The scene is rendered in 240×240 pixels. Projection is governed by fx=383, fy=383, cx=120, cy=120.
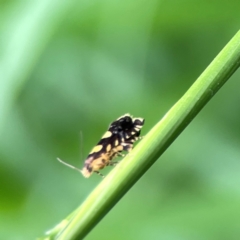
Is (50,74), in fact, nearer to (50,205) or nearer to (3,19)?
(3,19)

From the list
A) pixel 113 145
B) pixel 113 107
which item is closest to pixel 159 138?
pixel 113 145

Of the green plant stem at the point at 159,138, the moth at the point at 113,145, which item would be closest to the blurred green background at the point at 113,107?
the moth at the point at 113,145

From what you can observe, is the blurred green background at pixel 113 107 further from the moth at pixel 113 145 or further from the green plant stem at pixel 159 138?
the green plant stem at pixel 159 138

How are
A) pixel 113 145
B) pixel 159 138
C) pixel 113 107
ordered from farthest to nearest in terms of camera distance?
pixel 113 107
pixel 113 145
pixel 159 138

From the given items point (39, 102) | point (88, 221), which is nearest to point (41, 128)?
point (39, 102)

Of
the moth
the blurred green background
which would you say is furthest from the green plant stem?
the blurred green background

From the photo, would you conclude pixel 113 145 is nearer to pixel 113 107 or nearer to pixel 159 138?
pixel 159 138
